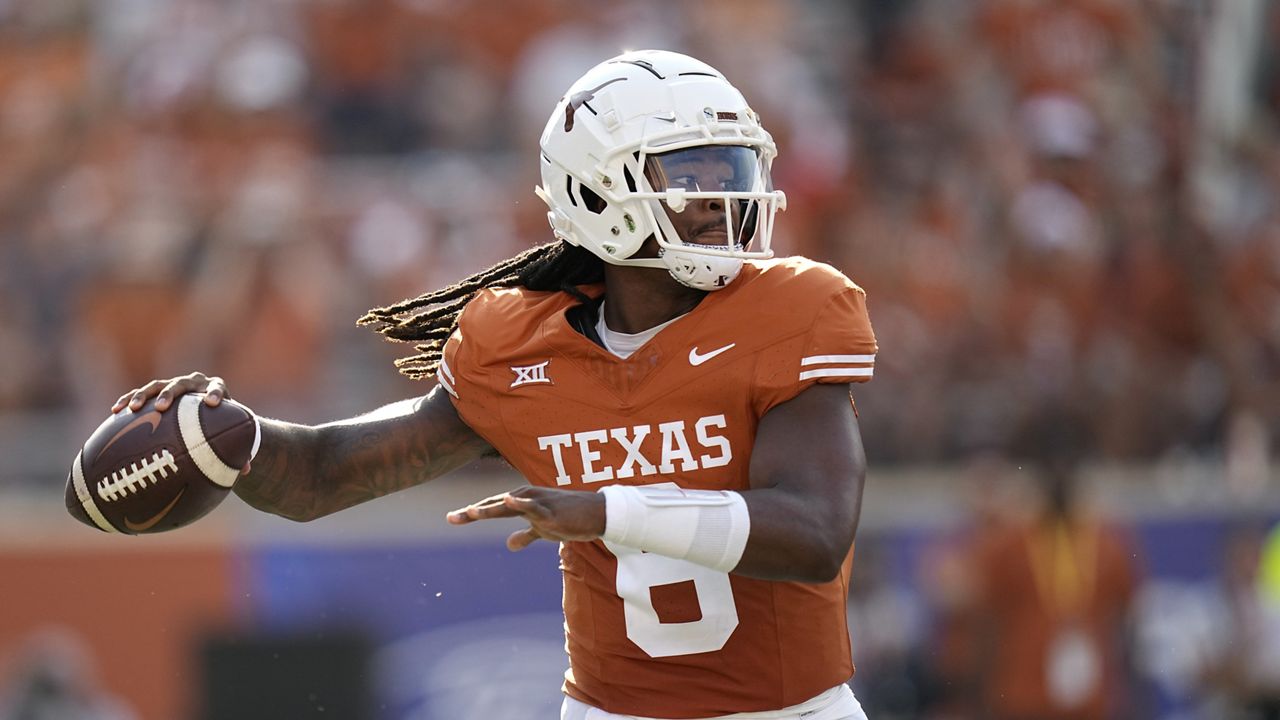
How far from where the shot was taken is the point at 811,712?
3.42 meters

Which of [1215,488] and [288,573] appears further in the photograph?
[1215,488]

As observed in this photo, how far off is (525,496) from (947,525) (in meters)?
5.23

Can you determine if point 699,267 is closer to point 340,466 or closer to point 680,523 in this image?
point 680,523

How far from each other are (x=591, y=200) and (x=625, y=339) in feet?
0.97

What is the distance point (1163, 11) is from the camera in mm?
10195

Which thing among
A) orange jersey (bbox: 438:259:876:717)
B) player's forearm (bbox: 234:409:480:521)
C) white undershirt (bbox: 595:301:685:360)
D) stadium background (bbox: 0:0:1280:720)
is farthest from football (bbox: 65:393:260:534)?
stadium background (bbox: 0:0:1280:720)

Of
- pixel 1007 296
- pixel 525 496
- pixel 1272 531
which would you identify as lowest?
pixel 1272 531

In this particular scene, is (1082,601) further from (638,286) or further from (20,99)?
(20,99)

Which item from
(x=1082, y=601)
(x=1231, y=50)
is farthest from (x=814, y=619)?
(x=1231, y=50)

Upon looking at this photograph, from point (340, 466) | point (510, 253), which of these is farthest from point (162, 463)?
point (510, 253)

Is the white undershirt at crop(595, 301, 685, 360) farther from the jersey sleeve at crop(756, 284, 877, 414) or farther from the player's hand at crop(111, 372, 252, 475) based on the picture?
the player's hand at crop(111, 372, 252, 475)

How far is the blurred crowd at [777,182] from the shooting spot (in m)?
8.20

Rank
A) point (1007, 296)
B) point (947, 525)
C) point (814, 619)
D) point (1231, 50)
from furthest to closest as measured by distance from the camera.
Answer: point (1231, 50) → point (1007, 296) → point (947, 525) → point (814, 619)

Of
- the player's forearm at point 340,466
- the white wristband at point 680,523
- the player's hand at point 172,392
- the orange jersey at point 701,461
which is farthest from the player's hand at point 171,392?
the white wristband at point 680,523
